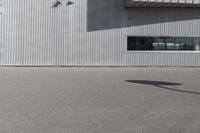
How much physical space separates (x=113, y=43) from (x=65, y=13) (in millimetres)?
4140

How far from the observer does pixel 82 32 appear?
23.7 meters


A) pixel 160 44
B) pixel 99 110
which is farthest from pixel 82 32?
pixel 99 110

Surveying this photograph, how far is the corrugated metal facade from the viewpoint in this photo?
23500 millimetres

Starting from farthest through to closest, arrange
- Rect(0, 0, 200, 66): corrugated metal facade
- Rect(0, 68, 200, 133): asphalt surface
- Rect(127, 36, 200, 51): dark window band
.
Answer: Rect(127, 36, 200, 51): dark window band, Rect(0, 0, 200, 66): corrugated metal facade, Rect(0, 68, 200, 133): asphalt surface

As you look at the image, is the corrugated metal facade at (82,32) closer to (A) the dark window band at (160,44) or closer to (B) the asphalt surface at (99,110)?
(A) the dark window band at (160,44)

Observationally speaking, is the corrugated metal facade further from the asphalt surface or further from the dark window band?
the asphalt surface

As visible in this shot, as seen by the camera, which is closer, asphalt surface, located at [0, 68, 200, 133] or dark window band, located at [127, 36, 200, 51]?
asphalt surface, located at [0, 68, 200, 133]

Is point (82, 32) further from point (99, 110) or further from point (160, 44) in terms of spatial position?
point (99, 110)

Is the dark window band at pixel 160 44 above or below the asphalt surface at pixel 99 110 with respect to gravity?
above

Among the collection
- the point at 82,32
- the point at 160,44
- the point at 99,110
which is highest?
the point at 82,32

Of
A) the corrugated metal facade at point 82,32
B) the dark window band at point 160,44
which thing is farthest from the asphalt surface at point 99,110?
the dark window band at point 160,44

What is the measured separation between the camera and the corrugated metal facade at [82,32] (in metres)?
23.5

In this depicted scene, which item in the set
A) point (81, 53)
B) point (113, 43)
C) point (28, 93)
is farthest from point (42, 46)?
point (28, 93)

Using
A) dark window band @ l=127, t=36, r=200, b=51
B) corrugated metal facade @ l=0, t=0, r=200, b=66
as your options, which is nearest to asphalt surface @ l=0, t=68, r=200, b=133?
corrugated metal facade @ l=0, t=0, r=200, b=66
